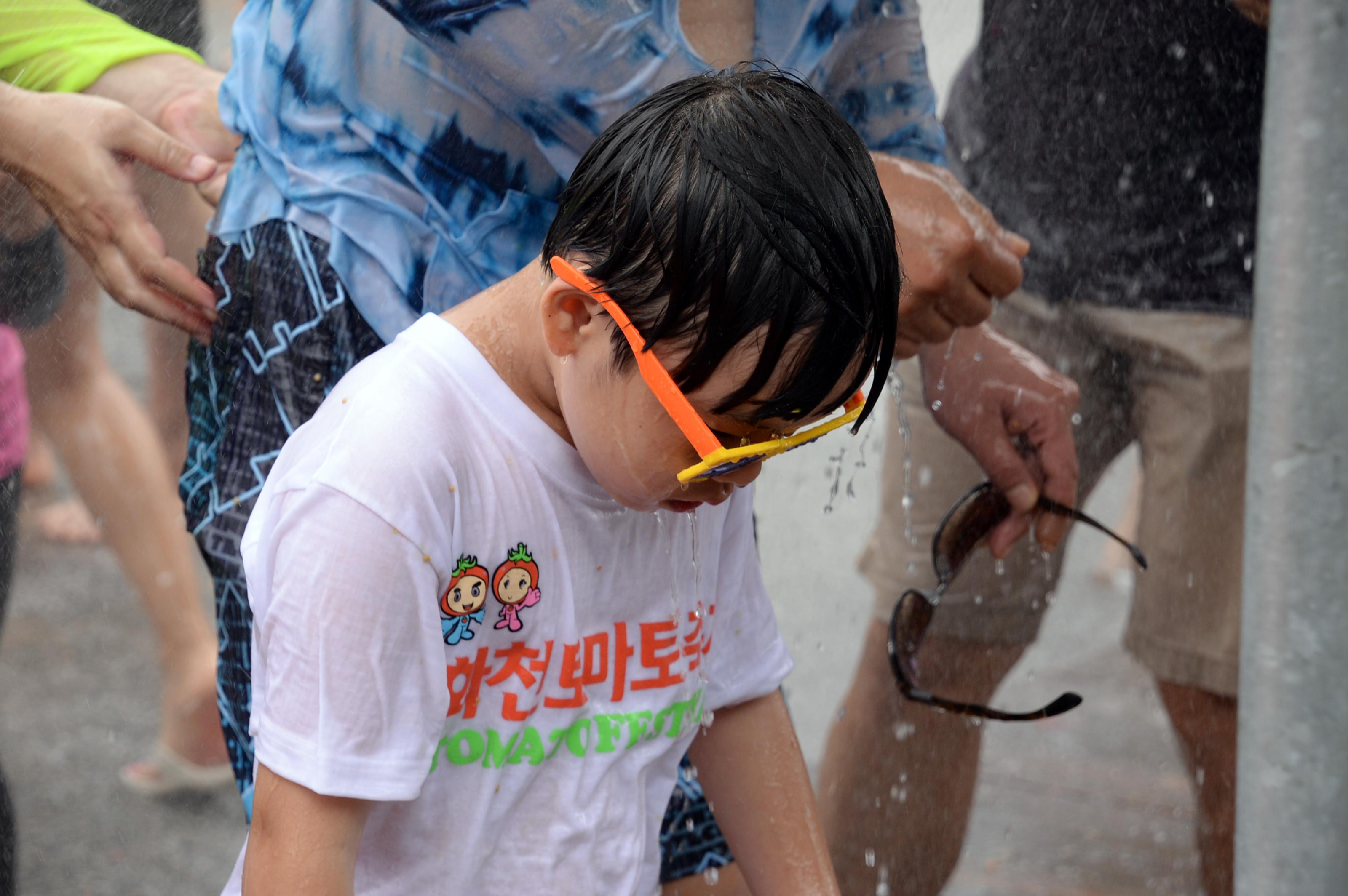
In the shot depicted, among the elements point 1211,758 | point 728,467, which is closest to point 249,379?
point 728,467

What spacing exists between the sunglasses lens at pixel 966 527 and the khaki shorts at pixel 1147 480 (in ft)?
1.10

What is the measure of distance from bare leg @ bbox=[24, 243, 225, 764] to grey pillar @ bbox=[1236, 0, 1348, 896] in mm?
1324

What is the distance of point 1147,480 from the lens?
228 centimetres

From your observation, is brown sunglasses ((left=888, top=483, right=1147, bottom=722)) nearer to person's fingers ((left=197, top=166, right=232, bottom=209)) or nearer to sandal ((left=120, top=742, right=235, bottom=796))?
person's fingers ((left=197, top=166, right=232, bottom=209))

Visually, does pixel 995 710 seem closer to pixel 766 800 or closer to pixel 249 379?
pixel 766 800

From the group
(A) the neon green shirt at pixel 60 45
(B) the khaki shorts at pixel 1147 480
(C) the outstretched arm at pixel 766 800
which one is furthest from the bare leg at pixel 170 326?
(B) the khaki shorts at pixel 1147 480

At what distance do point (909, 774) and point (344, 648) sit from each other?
1438mm

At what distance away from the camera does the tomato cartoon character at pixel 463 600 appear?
116cm

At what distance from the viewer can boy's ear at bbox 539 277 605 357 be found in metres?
1.07

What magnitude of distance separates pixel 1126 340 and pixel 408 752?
4.93 feet

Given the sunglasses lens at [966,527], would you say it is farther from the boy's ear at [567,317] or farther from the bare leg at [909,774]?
the boy's ear at [567,317]

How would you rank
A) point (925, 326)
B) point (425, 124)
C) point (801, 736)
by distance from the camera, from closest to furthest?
point (425, 124) → point (925, 326) → point (801, 736)

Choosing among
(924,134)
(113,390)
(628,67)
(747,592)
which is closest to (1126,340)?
(924,134)

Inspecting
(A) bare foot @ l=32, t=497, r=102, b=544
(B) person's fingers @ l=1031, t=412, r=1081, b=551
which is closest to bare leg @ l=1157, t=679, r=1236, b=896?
(B) person's fingers @ l=1031, t=412, r=1081, b=551
